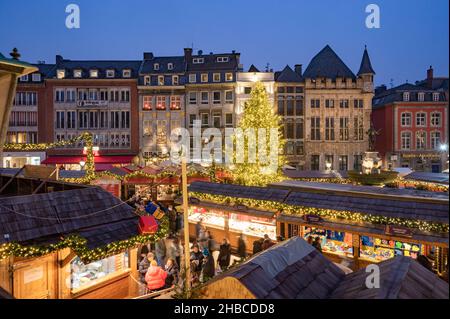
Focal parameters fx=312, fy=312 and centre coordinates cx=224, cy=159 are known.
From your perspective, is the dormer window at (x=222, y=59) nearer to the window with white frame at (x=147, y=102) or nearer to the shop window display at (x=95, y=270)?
the window with white frame at (x=147, y=102)

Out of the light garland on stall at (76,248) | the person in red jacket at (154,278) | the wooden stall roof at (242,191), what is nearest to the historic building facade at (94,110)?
the wooden stall roof at (242,191)

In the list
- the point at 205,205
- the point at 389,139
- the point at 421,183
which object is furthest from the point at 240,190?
the point at 389,139

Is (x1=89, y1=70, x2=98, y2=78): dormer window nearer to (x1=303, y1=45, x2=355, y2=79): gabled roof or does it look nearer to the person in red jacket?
(x1=303, y1=45, x2=355, y2=79): gabled roof

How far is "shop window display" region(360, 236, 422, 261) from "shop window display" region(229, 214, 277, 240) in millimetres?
3376

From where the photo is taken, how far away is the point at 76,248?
24.2 feet

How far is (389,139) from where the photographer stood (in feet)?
131

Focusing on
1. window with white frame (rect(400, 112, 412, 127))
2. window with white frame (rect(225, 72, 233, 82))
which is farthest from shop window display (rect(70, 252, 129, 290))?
window with white frame (rect(400, 112, 412, 127))

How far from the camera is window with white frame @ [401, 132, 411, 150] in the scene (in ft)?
127

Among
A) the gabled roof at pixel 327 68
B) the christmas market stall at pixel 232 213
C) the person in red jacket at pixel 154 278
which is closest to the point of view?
the person in red jacket at pixel 154 278

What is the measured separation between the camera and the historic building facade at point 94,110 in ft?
125

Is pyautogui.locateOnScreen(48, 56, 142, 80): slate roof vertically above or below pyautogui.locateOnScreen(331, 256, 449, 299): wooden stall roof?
above

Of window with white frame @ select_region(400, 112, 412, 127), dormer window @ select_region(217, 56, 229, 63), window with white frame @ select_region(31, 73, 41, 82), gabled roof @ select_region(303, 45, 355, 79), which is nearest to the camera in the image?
window with white frame @ select_region(31, 73, 41, 82)

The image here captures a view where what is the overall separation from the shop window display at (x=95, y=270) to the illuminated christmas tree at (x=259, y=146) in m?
13.3

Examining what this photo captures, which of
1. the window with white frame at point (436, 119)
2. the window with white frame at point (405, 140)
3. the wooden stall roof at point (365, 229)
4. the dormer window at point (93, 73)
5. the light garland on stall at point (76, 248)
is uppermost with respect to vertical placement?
the dormer window at point (93, 73)
